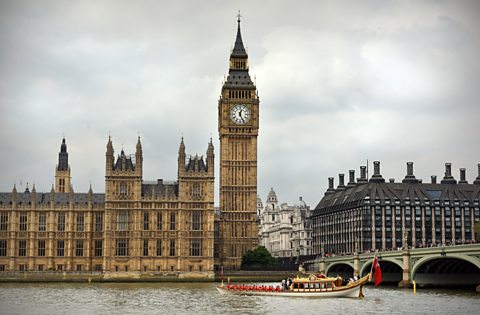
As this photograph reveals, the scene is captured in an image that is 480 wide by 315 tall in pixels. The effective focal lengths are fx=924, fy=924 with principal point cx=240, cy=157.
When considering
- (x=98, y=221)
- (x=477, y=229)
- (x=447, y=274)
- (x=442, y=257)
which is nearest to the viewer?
(x=442, y=257)

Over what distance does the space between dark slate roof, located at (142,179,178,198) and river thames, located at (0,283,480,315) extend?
4018cm

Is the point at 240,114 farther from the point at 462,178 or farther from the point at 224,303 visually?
the point at 224,303

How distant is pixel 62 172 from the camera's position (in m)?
185

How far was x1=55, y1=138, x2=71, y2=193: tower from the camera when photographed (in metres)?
183

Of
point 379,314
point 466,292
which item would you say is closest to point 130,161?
point 466,292

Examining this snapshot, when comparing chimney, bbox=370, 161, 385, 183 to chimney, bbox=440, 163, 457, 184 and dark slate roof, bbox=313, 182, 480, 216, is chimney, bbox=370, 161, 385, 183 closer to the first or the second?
dark slate roof, bbox=313, 182, 480, 216

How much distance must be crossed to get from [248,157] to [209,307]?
6894cm

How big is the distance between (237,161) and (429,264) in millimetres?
48955

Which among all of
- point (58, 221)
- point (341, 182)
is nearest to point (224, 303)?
point (58, 221)

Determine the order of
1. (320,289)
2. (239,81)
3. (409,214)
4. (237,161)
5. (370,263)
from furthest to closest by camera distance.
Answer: (409,214)
(239,81)
(237,161)
(370,263)
(320,289)

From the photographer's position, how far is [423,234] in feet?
502

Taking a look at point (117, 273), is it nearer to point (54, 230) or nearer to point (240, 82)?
point (54, 230)

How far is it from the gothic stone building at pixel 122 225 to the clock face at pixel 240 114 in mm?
9958

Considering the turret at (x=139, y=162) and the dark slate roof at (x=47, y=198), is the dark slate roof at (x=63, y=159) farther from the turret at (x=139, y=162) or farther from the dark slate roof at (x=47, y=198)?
the turret at (x=139, y=162)
